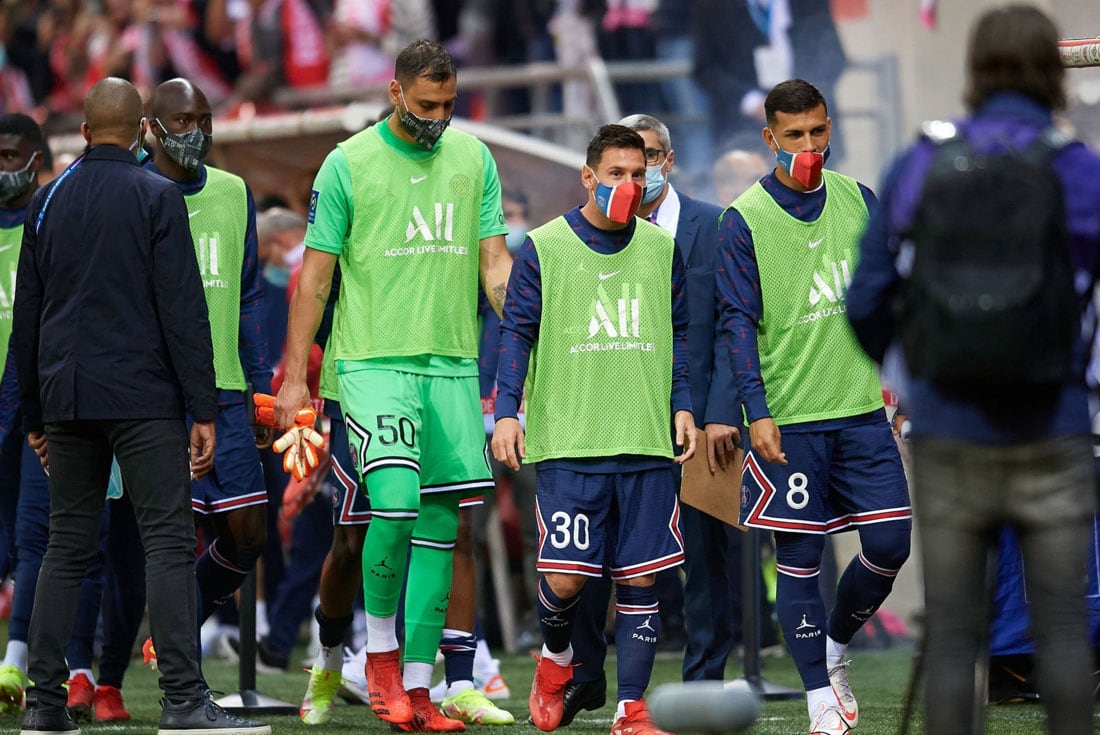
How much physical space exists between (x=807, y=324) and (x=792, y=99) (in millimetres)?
835

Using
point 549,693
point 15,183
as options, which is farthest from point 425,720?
point 15,183

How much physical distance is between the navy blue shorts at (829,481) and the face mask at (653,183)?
158cm

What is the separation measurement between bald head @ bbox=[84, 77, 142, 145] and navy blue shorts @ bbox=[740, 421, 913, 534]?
8.46ft

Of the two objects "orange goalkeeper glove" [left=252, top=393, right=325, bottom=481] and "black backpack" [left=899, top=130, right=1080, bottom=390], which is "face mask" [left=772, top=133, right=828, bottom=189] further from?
"black backpack" [left=899, top=130, right=1080, bottom=390]

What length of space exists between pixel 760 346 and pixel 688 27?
7369mm

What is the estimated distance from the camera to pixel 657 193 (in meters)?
7.85

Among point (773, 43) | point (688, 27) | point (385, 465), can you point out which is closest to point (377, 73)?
point (688, 27)

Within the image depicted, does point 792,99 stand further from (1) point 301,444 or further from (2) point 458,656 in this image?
(2) point 458,656

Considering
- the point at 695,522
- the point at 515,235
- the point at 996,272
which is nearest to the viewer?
the point at 996,272

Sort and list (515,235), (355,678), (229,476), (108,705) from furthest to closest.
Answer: (515,235), (355,678), (108,705), (229,476)

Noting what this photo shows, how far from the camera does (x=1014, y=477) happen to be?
13.7 feet

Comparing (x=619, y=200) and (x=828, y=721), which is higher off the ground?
(x=619, y=200)

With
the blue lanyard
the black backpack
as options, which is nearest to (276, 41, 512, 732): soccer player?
the blue lanyard

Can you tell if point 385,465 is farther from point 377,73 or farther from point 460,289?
point 377,73
